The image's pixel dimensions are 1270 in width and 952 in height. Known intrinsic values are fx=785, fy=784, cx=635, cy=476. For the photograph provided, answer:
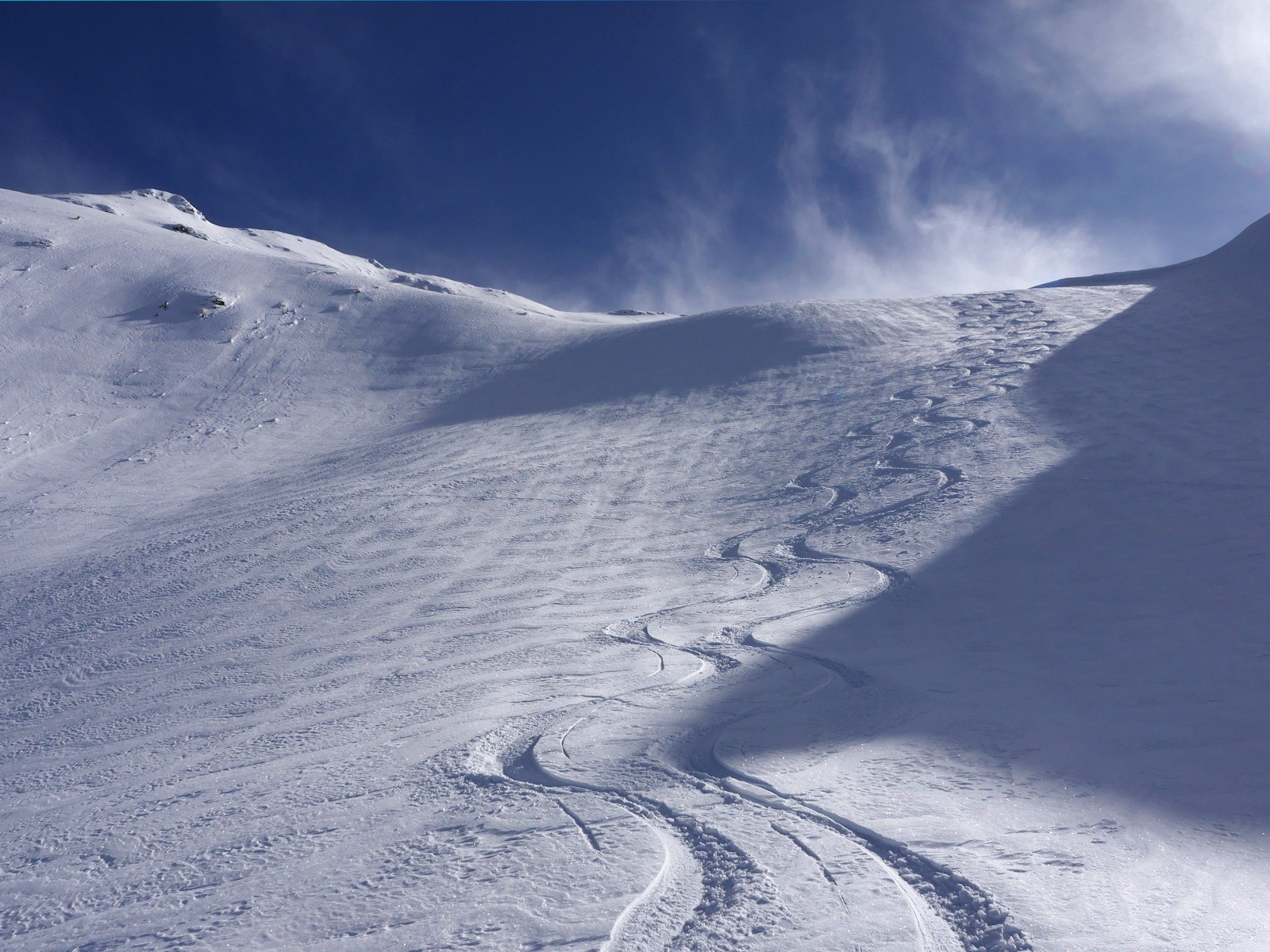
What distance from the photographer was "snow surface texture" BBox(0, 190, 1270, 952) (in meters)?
2.08

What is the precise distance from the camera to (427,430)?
10.9m

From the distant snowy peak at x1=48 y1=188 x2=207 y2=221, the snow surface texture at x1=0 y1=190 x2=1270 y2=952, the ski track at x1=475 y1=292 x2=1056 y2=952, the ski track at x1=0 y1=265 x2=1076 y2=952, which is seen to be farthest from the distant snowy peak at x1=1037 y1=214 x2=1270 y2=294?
the distant snowy peak at x1=48 y1=188 x2=207 y2=221

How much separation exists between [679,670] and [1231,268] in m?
14.4

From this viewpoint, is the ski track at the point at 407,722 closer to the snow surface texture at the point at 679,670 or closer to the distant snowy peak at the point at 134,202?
the snow surface texture at the point at 679,670

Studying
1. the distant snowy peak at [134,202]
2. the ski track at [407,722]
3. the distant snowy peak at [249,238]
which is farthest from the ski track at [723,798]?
the distant snowy peak at [134,202]

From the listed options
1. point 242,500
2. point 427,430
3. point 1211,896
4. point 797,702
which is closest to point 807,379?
point 427,430

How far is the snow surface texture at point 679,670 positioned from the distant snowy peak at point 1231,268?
2.41 meters

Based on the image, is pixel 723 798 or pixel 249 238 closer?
pixel 723 798

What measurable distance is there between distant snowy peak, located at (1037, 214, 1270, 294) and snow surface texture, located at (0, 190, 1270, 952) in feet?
7.92

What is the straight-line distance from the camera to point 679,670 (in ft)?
12.0

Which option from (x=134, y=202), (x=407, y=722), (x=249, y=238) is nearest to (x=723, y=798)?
(x=407, y=722)

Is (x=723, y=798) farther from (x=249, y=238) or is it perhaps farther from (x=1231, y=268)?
(x=249, y=238)

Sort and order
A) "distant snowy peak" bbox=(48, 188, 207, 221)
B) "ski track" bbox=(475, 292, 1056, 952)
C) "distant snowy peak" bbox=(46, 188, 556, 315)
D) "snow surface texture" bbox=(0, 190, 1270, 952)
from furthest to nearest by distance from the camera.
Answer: "distant snowy peak" bbox=(48, 188, 207, 221) < "distant snowy peak" bbox=(46, 188, 556, 315) < "snow surface texture" bbox=(0, 190, 1270, 952) < "ski track" bbox=(475, 292, 1056, 952)

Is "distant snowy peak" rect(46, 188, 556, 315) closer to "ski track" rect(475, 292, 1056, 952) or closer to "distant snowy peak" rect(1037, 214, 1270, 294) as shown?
"distant snowy peak" rect(1037, 214, 1270, 294)
